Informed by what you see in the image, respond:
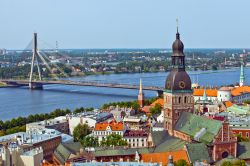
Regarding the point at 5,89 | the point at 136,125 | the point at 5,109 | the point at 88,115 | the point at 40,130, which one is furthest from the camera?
the point at 5,89

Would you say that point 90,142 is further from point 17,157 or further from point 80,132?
point 17,157

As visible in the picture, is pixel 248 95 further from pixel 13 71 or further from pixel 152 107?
pixel 13 71

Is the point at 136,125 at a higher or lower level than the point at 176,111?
lower

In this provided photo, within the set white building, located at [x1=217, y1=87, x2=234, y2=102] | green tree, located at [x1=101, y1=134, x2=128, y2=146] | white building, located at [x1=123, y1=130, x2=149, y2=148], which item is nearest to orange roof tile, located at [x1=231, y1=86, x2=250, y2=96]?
white building, located at [x1=217, y1=87, x2=234, y2=102]

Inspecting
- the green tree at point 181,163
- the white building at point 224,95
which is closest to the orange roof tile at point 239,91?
the white building at point 224,95

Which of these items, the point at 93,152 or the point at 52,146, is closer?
the point at 93,152

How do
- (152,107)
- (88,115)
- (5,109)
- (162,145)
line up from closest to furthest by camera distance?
(162,145) < (88,115) < (152,107) < (5,109)

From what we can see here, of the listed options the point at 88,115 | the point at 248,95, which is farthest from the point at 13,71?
the point at 88,115

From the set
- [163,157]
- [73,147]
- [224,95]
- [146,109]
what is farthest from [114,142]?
[224,95]
